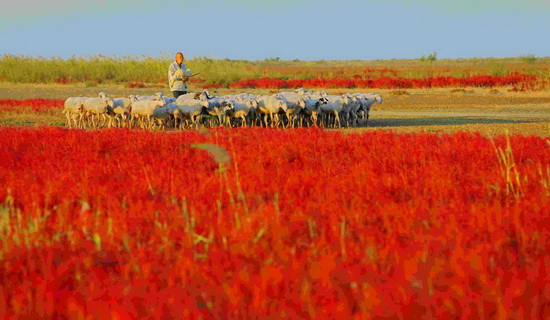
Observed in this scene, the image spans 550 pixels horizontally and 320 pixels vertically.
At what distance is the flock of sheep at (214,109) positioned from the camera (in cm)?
1670

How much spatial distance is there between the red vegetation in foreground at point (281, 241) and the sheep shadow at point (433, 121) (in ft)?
34.9

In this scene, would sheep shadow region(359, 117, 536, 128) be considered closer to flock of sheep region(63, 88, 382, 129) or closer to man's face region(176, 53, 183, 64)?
flock of sheep region(63, 88, 382, 129)

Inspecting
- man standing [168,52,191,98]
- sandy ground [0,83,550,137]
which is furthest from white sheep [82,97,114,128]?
sandy ground [0,83,550,137]

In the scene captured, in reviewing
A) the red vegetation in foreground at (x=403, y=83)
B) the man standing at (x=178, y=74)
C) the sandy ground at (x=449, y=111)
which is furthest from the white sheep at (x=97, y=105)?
the red vegetation in foreground at (x=403, y=83)

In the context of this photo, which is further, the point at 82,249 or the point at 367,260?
the point at 82,249

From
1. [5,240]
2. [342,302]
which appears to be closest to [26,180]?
[5,240]

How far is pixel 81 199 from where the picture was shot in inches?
256

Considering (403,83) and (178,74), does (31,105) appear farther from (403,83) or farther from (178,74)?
(403,83)

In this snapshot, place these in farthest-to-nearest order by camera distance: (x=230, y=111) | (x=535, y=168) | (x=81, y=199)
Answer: (x=230, y=111)
(x=535, y=168)
(x=81, y=199)

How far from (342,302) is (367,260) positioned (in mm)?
714

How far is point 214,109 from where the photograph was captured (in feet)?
55.7

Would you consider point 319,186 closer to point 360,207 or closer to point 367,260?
point 360,207

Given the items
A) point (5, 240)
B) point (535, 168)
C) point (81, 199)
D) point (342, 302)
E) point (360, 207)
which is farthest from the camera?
point (535, 168)

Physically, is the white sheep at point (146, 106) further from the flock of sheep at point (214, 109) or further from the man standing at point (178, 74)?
the man standing at point (178, 74)
